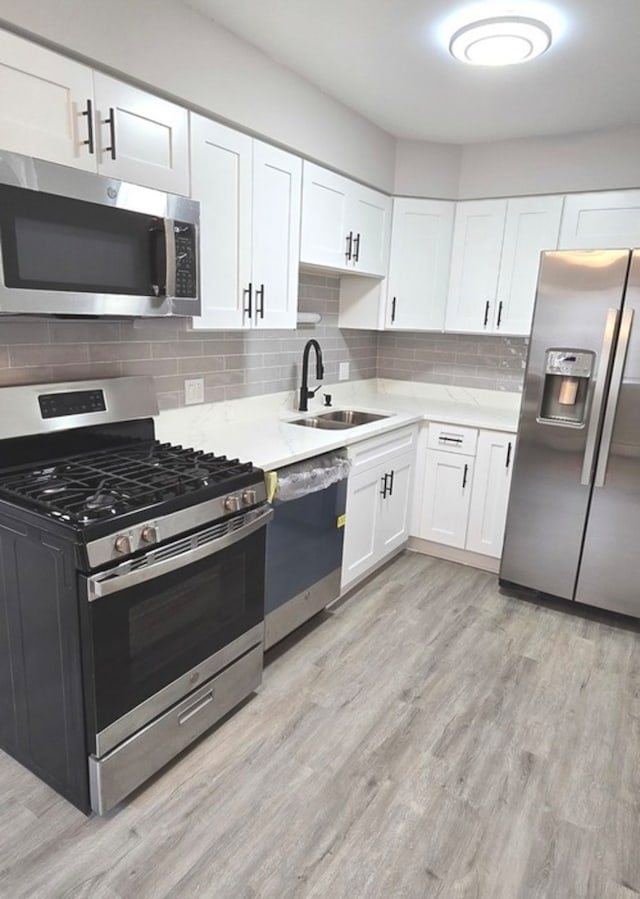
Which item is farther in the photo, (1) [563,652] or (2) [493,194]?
(2) [493,194]

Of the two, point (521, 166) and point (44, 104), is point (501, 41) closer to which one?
point (521, 166)

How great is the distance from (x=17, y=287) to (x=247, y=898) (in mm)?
1676

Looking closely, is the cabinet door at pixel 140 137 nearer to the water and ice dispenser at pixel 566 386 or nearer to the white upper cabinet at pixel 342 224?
the white upper cabinet at pixel 342 224

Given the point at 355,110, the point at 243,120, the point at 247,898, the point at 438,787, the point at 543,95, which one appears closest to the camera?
the point at 247,898

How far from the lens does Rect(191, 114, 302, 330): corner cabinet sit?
2.06 m

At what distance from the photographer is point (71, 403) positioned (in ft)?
6.31

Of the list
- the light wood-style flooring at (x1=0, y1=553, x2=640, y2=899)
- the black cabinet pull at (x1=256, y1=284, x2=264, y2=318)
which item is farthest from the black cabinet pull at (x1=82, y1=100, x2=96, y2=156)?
the light wood-style flooring at (x1=0, y1=553, x2=640, y2=899)

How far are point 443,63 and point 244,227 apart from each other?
1.03m

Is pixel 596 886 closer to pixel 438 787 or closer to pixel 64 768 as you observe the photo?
pixel 438 787

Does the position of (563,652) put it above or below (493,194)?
below

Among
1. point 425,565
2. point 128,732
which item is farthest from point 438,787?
point 425,565

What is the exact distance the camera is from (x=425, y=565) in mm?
3377

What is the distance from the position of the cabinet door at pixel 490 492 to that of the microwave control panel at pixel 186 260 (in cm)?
188

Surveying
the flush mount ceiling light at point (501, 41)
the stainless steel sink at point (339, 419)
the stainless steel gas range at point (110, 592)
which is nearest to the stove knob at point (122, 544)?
the stainless steel gas range at point (110, 592)
